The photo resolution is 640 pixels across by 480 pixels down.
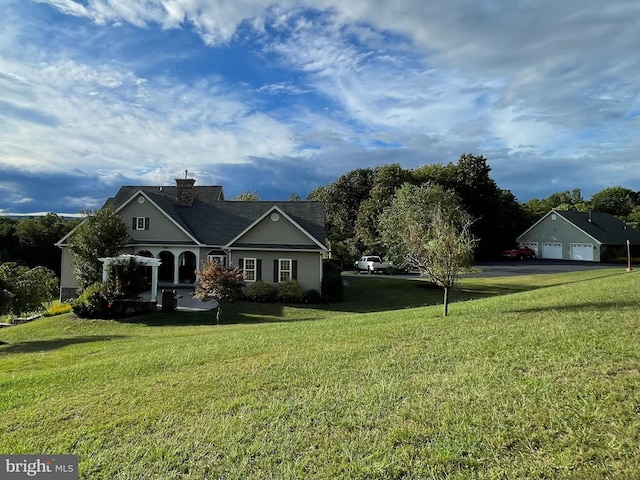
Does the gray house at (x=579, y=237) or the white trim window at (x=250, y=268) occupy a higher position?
the gray house at (x=579, y=237)

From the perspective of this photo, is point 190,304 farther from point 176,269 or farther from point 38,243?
point 38,243

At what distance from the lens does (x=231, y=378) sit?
6.86 meters

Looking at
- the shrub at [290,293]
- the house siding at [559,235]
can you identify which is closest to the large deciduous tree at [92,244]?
the shrub at [290,293]

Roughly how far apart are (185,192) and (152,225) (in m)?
4.59

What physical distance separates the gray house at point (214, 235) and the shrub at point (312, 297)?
0.52m

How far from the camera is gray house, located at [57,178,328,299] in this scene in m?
25.6

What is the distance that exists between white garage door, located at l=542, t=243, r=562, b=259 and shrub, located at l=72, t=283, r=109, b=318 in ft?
178

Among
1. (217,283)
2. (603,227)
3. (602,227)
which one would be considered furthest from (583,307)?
(603,227)

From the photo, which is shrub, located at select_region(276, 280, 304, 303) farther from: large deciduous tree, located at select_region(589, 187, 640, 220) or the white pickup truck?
large deciduous tree, located at select_region(589, 187, 640, 220)

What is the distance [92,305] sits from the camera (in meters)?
20.1

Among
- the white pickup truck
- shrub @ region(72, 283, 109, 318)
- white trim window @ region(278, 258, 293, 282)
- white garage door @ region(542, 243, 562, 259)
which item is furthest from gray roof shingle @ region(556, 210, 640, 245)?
shrub @ region(72, 283, 109, 318)

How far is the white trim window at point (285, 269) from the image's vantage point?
25509 millimetres

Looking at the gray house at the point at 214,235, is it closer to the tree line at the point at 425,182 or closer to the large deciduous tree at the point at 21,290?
the large deciduous tree at the point at 21,290

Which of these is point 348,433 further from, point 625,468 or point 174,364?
point 174,364
